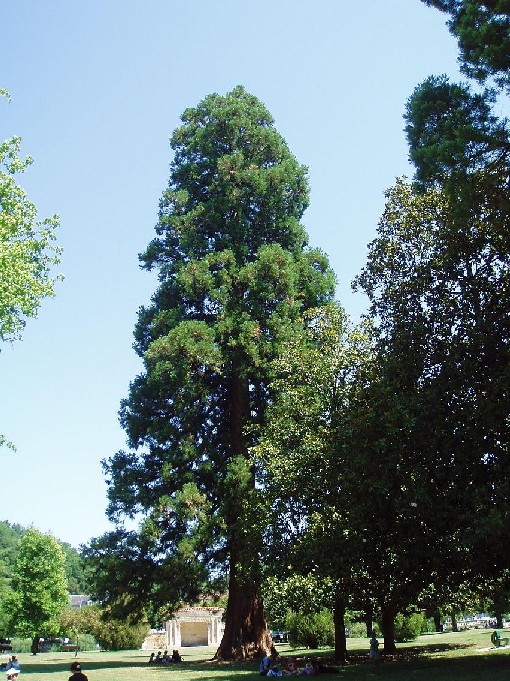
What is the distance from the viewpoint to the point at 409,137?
50.3 ft

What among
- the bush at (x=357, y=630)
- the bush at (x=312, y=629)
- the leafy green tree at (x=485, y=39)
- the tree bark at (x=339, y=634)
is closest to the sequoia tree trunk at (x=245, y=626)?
the tree bark at (x=339, y=634)

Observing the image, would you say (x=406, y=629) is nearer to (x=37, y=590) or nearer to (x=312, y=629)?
(x=312, y=629)

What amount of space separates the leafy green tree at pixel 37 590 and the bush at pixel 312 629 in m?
32.1

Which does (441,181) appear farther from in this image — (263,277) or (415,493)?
(263,277)

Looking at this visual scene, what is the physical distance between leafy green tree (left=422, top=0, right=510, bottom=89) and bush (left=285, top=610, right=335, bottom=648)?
113 ft

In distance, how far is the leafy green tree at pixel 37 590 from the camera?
6272 cm

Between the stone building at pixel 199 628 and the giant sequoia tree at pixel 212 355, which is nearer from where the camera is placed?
Result: the giant sequoia tree at pixel 212 355

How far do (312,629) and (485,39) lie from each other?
119 feet

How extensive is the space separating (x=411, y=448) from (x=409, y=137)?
7499 millimetres

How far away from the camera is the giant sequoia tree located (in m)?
25.3

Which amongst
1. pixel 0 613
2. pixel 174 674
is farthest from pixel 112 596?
pixel 0 613

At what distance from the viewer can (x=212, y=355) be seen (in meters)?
26.7

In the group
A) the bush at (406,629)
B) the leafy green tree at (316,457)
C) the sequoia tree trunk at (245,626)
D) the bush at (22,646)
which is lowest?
the bush at (22,646)

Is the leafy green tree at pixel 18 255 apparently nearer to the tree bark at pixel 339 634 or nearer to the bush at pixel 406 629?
the tree bark at pixel 339 634
